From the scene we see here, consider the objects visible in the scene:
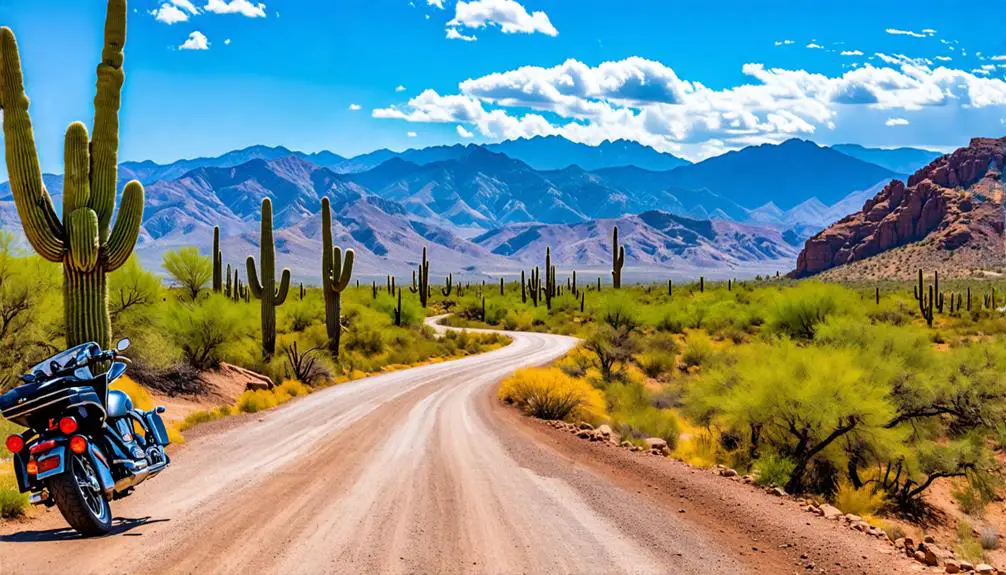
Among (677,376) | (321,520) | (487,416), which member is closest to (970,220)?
(677,376)

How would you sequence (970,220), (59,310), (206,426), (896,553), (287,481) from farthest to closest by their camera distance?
(970,220), (59,310), (206,426), (287,481), (896,553)

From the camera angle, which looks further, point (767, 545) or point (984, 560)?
point (984, 560)

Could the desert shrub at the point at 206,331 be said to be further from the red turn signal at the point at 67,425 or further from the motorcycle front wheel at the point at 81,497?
the red turn signal at the point at 67,425

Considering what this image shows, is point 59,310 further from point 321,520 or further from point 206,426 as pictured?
point 321,520

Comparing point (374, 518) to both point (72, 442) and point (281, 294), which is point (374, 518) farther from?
point (281, 294)

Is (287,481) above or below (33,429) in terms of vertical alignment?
below

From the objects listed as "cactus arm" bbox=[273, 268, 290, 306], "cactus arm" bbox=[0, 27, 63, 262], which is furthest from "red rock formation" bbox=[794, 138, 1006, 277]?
"cactus arm" bbox=[0, 27, 63, 262]

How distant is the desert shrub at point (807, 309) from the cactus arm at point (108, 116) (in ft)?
85.6

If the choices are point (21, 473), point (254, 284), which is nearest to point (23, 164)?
point (21, 473)

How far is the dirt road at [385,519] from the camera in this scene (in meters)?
7.53

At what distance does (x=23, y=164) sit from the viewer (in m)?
13.2

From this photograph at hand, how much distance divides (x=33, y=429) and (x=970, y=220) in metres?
156

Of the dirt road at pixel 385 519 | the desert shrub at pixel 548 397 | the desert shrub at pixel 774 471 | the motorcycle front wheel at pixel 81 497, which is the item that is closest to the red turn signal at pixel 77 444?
the motorcycle front wheel at pixel 81 497

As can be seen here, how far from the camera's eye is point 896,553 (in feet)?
27.4
